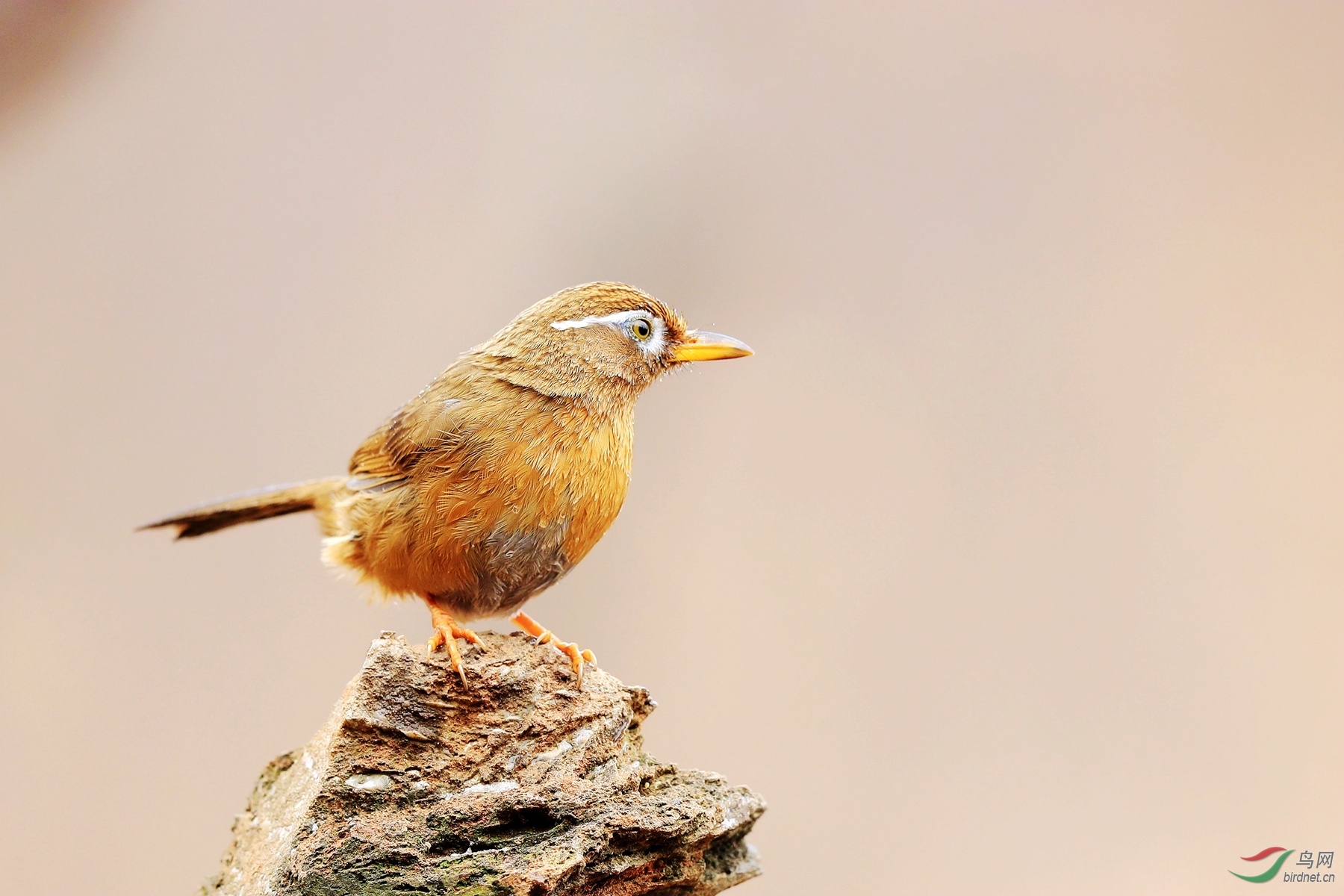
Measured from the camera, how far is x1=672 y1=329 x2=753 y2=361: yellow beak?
12.9ft

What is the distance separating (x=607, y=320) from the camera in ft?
12.6

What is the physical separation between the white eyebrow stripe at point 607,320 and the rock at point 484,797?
120 centimetres

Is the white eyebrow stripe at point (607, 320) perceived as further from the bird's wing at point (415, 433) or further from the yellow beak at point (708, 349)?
the bird's wing at point (415, 433)

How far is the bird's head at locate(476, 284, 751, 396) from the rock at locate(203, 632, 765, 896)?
0.99 m

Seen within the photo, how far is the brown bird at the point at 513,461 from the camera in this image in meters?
3.51

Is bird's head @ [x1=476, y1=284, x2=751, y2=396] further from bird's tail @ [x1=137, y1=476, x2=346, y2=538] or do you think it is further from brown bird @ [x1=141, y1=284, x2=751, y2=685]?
A: bird's tail @ [x1=137, y1=476, x2=346, y2=538]

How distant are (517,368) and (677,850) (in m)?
1.79

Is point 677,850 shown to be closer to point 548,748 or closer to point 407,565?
point 548,748

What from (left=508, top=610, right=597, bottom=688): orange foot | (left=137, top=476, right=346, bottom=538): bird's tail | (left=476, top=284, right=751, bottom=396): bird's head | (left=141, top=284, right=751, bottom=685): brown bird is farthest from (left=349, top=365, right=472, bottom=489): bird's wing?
(left=508, top=610, right=597, bottom=688): orange foot

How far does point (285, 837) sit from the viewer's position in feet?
10.4

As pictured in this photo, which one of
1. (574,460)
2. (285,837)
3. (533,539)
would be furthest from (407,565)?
(285,837)

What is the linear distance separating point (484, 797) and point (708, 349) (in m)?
1.84

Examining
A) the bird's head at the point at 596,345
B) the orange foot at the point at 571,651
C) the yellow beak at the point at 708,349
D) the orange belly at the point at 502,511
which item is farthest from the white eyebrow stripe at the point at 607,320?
the orange foot at the point at 571,651

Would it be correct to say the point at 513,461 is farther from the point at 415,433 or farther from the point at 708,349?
the point at 708,349
